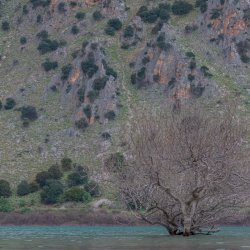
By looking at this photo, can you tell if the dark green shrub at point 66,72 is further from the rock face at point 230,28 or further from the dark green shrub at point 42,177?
the dark green shrub at point 42,177

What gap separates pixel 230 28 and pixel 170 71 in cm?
1527

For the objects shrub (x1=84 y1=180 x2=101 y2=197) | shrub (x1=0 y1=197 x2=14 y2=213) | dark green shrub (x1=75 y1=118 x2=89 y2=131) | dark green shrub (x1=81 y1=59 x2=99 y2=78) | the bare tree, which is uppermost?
dark green shrub (x1=81 y1=59 x2=99 y2=78)

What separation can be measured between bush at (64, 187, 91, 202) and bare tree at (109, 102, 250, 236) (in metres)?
58.1

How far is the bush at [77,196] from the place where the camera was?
116 metres

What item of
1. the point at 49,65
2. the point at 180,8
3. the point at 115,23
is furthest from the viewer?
the point at 180,8

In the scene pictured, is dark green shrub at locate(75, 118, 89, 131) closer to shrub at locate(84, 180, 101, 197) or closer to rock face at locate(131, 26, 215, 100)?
rock face at locate(131, 26, 215, 100)

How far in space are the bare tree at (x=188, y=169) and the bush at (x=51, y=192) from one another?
195 ft

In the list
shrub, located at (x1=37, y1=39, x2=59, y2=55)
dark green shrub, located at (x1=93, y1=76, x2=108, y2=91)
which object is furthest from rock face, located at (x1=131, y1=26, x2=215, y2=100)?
shrub, located at (x1=37, y1=39, x2=59, y2=55)

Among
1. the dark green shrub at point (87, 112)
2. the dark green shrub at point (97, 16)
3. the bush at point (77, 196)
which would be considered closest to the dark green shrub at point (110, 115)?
the dark green shrub at point (87, 112)

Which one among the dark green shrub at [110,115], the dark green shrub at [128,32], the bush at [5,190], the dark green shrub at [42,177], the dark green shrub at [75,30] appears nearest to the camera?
the bush at [5,190]

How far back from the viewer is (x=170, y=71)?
474ft

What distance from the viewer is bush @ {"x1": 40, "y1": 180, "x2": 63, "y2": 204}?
117125 mm

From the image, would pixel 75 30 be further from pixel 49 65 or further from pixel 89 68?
pixel 89 68

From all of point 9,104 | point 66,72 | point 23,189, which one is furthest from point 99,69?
point 23,189
